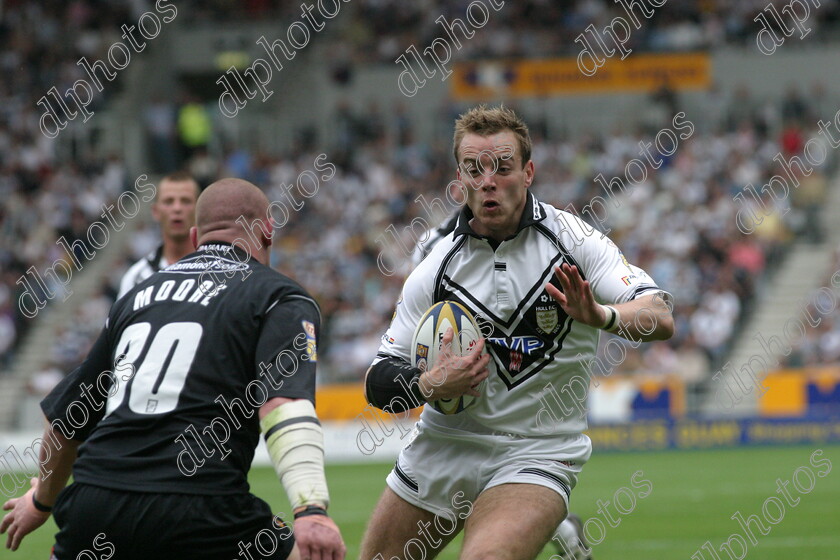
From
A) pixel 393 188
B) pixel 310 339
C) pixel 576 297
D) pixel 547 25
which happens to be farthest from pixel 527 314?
pixel 547 25

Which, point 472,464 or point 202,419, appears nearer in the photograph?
point 202,419

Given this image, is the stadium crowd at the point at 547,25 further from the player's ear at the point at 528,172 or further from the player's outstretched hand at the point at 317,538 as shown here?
the player's outstretched hand at the point at 317,538

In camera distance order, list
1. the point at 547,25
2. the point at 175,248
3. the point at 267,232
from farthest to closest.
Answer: the point at 547,25 → the point at 175,248 → the point at 267,232

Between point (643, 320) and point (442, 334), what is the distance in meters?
0.85

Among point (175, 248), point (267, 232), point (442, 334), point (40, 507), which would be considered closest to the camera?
point (267, 232)

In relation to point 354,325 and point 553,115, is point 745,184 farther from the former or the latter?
point 354,325

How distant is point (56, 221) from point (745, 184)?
13.8 m

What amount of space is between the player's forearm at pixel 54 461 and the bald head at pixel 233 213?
3.11 feet

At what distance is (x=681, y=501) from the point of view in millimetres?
13945

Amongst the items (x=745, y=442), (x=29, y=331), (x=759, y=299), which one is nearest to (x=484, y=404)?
(x=745, y=442)

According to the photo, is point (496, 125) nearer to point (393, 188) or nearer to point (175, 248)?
point (175, 248)

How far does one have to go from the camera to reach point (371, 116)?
2962cm

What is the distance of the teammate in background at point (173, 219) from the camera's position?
29.4ft

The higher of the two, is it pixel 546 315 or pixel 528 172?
pixel 528 172
